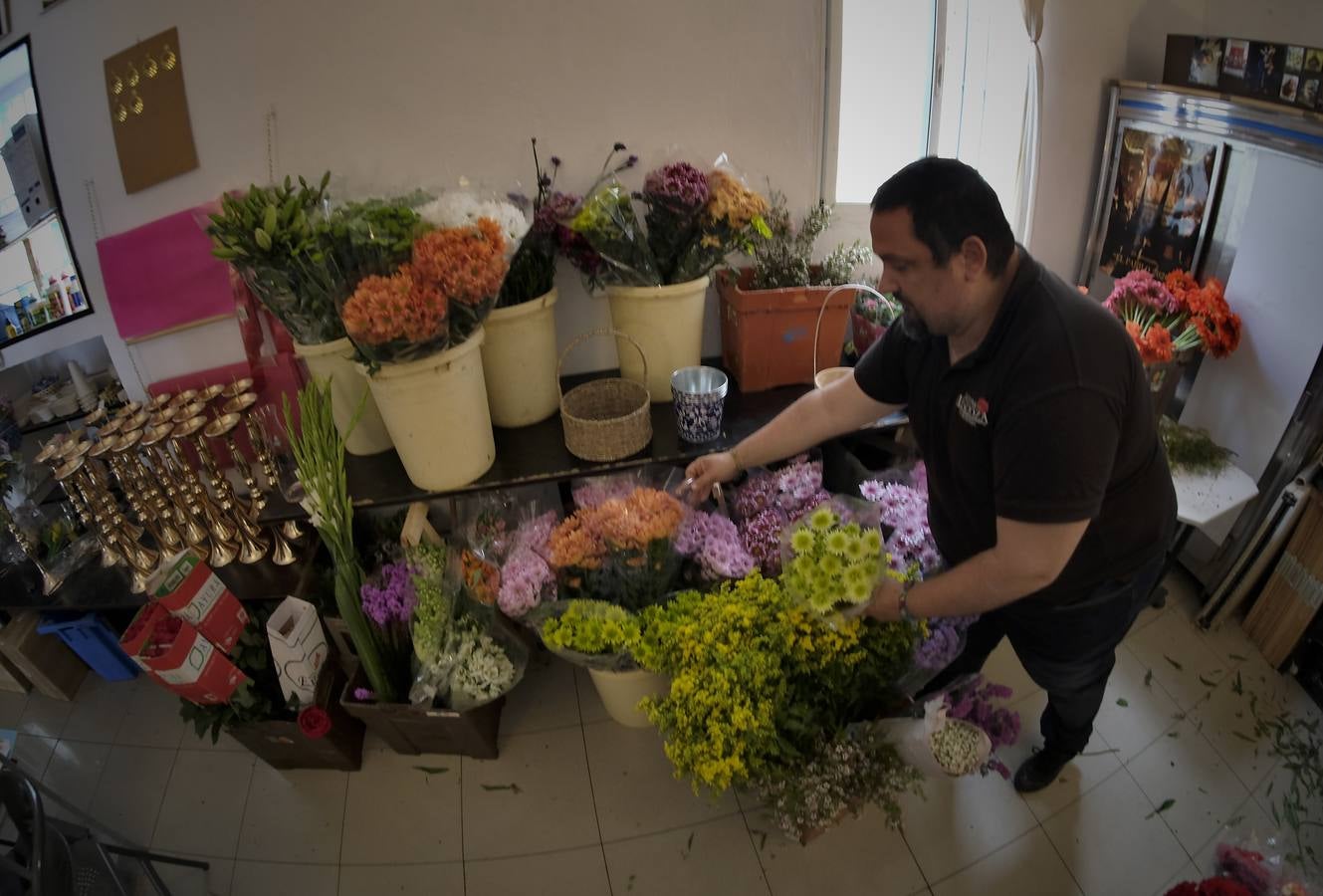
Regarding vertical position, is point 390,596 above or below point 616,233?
below

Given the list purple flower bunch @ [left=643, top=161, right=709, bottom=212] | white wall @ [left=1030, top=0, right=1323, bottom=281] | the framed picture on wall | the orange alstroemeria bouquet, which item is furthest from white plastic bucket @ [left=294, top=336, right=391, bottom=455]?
the framed picture on wall

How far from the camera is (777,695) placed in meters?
1.37

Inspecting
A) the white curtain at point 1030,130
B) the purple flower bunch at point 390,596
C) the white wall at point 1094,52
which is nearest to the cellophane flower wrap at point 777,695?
the purple flower bunch at point 390,596

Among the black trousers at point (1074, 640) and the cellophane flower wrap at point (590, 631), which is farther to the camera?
the cellophane flower wrap at point (590, 631)

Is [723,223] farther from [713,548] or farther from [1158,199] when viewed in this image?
[1158,199]

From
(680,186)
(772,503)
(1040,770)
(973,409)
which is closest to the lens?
(973,409)

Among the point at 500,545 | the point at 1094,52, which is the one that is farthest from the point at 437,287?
the point at 1094,52

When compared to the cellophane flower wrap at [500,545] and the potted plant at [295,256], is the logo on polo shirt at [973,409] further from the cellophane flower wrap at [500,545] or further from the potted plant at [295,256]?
the potted plant at [295,256]

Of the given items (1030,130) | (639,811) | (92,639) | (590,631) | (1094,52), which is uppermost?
(1094,52)

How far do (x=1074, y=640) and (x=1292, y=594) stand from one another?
3.70ft

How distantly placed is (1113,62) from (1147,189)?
1.33 feet

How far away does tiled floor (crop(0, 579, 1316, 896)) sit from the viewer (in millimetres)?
1644

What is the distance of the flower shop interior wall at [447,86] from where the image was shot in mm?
1654

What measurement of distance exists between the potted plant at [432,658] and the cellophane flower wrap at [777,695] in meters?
0.48
